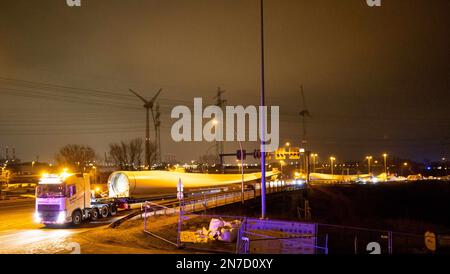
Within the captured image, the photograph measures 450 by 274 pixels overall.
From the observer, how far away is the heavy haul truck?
24.0 metres

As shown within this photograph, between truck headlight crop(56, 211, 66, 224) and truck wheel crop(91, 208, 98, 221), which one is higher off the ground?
truck headlight crop(56, 211, 66, 224)

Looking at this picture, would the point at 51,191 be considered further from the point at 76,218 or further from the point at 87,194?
the point at 87,194

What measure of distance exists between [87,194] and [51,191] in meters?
3.19

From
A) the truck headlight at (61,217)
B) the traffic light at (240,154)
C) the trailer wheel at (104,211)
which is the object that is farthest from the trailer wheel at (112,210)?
the traffic light at (240,154)

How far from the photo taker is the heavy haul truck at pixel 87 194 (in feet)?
78.8

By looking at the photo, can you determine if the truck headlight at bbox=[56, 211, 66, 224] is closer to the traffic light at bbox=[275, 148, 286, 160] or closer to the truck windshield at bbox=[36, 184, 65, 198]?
the truck windshield at bbox=[36, 184, 65, 198]

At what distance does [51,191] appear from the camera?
24109mm

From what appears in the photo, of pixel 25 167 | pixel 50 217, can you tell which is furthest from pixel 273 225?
pixel 25 167

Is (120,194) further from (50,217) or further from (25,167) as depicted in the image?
(25,167)

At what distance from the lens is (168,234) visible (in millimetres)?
21094

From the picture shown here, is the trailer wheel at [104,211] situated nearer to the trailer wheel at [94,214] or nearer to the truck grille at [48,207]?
the trailer wheel at [94,214]

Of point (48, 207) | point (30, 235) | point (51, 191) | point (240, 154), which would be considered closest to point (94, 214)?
point (48, 207)

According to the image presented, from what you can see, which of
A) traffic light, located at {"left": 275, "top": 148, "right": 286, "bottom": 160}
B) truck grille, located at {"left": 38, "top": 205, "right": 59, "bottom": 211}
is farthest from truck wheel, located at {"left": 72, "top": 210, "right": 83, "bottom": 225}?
traffic light, located at {"left": 275, "top": 148, "right": 286, "bottom": 160}
